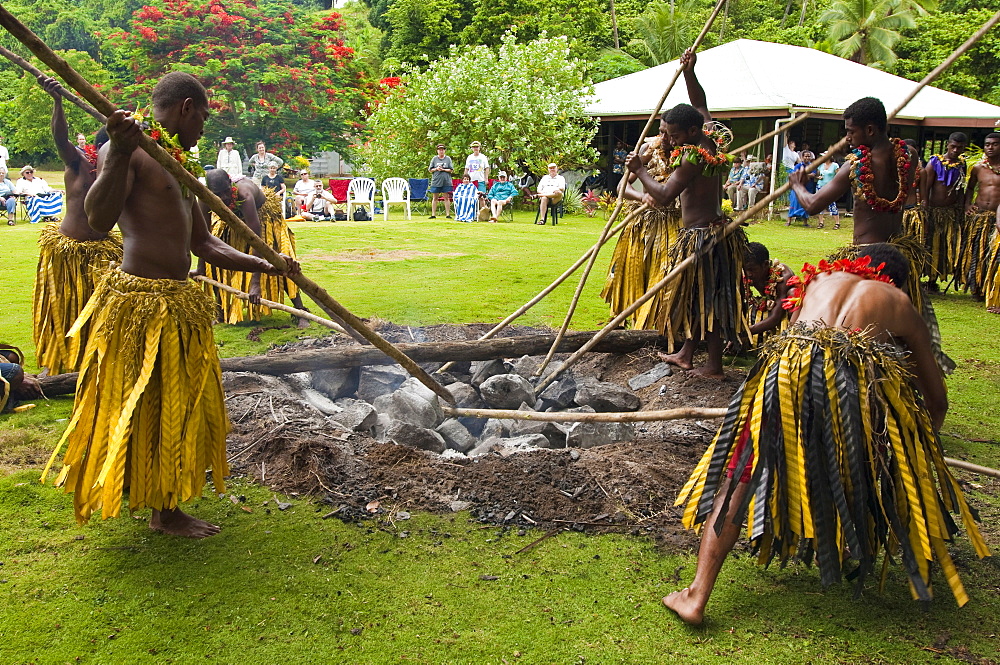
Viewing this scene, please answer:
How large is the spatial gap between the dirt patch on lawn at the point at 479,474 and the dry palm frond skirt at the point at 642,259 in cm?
157

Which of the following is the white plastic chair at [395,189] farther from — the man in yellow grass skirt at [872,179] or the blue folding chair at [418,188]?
the man in yellow grass skirt at [872,179]

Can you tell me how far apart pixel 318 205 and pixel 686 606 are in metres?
14.3

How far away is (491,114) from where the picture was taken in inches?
690

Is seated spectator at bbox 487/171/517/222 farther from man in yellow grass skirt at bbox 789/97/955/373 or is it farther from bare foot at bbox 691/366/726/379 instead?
man in yellow grass skirt at bbox 789/97/955/373

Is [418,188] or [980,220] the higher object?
[418,188]

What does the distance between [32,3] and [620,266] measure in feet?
118

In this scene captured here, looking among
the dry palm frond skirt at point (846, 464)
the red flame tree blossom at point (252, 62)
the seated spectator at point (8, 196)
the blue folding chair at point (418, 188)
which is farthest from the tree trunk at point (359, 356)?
the red flame tree blossom at point (252, 62)

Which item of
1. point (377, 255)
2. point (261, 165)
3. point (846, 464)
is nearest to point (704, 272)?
point (846, 464)

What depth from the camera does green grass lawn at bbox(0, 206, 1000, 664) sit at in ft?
8.19

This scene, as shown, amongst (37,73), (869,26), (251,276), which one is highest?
(869,26)

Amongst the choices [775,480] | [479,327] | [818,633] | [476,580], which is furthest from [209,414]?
[479,327]

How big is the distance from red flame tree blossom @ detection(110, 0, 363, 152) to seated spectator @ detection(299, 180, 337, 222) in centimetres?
834

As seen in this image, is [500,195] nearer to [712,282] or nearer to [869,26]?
[712,282]

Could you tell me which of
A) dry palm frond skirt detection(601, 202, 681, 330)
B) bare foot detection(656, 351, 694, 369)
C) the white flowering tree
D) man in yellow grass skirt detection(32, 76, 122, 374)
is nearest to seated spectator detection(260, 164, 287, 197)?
the white flowering tree
